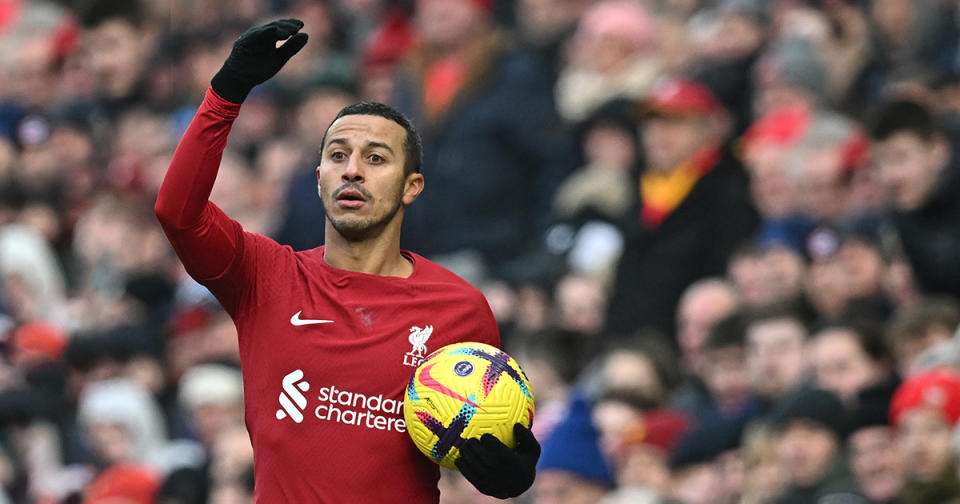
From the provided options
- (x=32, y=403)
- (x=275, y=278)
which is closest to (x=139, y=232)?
(x=32, y=403)

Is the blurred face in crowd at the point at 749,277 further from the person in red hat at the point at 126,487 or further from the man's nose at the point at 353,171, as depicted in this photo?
the man's nose at the point at 353,171

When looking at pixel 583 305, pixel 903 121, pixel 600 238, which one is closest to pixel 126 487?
pixel 583 305

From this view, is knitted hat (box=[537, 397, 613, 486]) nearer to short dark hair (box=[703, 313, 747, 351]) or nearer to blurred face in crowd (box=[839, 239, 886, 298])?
short dark hair (box=[703, 313, 747, 351])

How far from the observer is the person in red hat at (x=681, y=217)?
10617mm

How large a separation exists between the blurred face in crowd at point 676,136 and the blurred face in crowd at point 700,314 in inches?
36.0

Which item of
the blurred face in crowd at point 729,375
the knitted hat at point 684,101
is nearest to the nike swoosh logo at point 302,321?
the blurred face in crowd at point 729,375

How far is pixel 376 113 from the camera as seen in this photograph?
605 centimetres

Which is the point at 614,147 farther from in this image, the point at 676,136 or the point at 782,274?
the point at 782,274

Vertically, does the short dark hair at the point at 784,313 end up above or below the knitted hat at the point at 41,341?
above

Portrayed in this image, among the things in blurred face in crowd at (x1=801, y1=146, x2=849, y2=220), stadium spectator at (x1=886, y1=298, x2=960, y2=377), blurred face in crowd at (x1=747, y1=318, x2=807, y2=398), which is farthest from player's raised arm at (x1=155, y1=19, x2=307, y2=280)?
blurred face in crowd at (x1=801, y1=146, x2=849, y2=220)

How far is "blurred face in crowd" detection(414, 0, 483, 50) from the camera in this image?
520 inches

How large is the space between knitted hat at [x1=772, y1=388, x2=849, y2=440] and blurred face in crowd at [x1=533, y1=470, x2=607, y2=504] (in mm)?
962

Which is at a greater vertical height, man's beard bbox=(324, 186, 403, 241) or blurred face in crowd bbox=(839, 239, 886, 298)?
blurred face in crowd bbox=(839, 239, 886, 298)

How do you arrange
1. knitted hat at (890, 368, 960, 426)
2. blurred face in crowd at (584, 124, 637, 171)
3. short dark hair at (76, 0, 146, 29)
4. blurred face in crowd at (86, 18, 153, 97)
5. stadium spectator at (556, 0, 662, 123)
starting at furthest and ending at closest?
1. short dark hair at (76, 0, 146, 29)
2. blurred face in crowd at (86, 18, 153, 97)
3. stadium spectator at (556, 0, 662, 123)
4. blurred face in crowd at (584, 124, 637, 171)
5. knitted hat at (890, 368, 960, 426)
